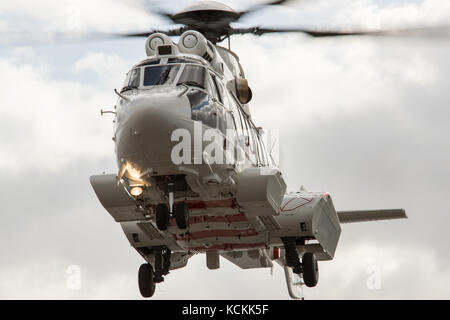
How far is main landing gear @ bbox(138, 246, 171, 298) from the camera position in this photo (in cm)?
2619

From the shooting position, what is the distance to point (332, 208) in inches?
1041

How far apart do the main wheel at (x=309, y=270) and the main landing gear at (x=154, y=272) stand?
4.04m

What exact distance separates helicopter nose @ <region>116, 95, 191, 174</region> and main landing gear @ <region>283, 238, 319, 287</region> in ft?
18.9

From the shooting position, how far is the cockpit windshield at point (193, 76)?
2188 centimetres

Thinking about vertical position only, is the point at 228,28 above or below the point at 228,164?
above

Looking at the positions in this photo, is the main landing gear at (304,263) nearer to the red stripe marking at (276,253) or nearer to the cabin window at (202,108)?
the red stripe marking at (276,253)

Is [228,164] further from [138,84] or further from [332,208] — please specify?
[332,208]

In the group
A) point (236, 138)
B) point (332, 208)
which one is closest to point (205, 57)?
point (236, 138)

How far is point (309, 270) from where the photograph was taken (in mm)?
25328

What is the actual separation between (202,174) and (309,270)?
5.29 meters

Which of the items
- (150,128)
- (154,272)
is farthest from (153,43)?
(154,272)

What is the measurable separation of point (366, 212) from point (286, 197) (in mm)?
3271

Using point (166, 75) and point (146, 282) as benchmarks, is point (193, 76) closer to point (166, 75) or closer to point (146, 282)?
point (166, 75)

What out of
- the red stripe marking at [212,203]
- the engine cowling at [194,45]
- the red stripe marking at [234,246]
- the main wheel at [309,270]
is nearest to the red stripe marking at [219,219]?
the red stripe marking at [212,203]
